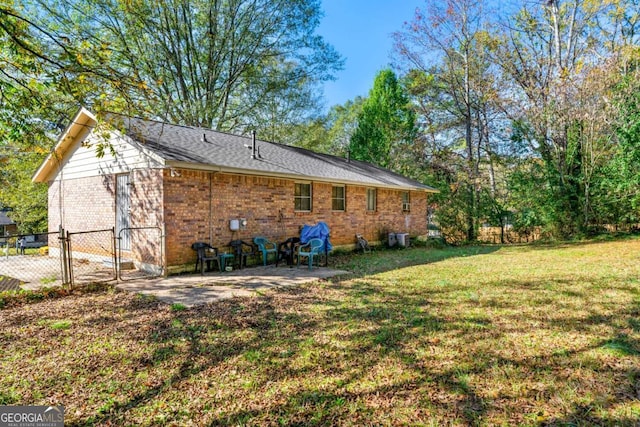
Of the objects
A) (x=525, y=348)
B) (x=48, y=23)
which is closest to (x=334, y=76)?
(x=48, y=23)

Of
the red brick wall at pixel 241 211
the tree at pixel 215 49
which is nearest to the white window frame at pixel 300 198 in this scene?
the red brick wall at pixel 241 211

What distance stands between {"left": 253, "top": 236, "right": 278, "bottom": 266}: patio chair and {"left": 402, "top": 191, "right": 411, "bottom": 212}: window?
7.82 metres

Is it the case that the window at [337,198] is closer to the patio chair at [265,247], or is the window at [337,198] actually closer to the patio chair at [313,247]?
the patio chair at [313,247]

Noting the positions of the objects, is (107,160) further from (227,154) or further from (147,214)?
(227,154)

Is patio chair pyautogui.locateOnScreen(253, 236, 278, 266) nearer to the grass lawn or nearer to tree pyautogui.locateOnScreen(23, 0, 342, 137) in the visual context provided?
the grass lawn

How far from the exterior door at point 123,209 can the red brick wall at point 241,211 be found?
71.5 inches

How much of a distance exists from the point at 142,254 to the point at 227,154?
3.41 metres

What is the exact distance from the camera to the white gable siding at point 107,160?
27.2 ft

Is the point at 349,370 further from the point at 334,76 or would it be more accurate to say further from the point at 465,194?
the point at 334,76

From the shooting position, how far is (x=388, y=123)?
2189 centimetres

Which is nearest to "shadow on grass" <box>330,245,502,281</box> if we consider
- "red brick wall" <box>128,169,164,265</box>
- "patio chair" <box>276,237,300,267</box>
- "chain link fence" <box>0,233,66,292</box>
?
"patio chair" <box>276,237,300,267</box>

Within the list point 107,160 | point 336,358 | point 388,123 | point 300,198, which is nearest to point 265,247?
point 300,198

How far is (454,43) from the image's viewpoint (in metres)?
19.4

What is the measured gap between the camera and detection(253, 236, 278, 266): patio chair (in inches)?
367
